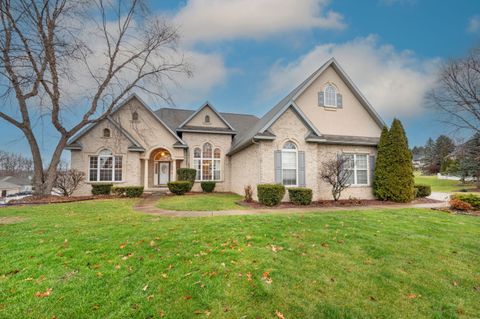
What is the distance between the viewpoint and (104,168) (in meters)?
16.8

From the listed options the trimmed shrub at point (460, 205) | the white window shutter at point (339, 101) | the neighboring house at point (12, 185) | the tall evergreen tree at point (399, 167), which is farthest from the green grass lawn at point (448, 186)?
the neighboring house at point (12, 185)

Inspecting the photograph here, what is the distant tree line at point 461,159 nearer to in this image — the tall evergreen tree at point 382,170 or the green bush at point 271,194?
the tall evergreen tree at point 382,170

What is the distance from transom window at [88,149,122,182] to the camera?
16.7 m

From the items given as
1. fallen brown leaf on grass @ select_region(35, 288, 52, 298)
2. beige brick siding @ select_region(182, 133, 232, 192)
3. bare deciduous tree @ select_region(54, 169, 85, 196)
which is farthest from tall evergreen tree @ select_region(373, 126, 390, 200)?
bare deciduous tree @ select_region(54, 169, 85, 196)

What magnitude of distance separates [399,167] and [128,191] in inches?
648

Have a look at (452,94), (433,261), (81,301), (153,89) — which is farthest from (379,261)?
(452,94)

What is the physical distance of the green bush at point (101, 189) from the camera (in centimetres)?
1541

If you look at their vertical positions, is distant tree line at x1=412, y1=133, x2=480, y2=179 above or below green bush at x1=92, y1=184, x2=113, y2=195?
above

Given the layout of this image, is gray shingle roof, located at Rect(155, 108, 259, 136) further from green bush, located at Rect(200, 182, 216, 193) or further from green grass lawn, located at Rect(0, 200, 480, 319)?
green grass lawn, located at Rect(0, 200, 480, 319)

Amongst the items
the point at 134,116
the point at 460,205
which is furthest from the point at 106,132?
the point at 460,205

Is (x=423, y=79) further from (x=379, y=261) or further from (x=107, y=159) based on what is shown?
(x=107, y=159)

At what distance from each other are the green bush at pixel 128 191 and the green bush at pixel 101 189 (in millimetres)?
1247

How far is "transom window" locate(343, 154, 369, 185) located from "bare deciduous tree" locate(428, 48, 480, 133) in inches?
560

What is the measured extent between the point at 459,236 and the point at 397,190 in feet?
24.4
